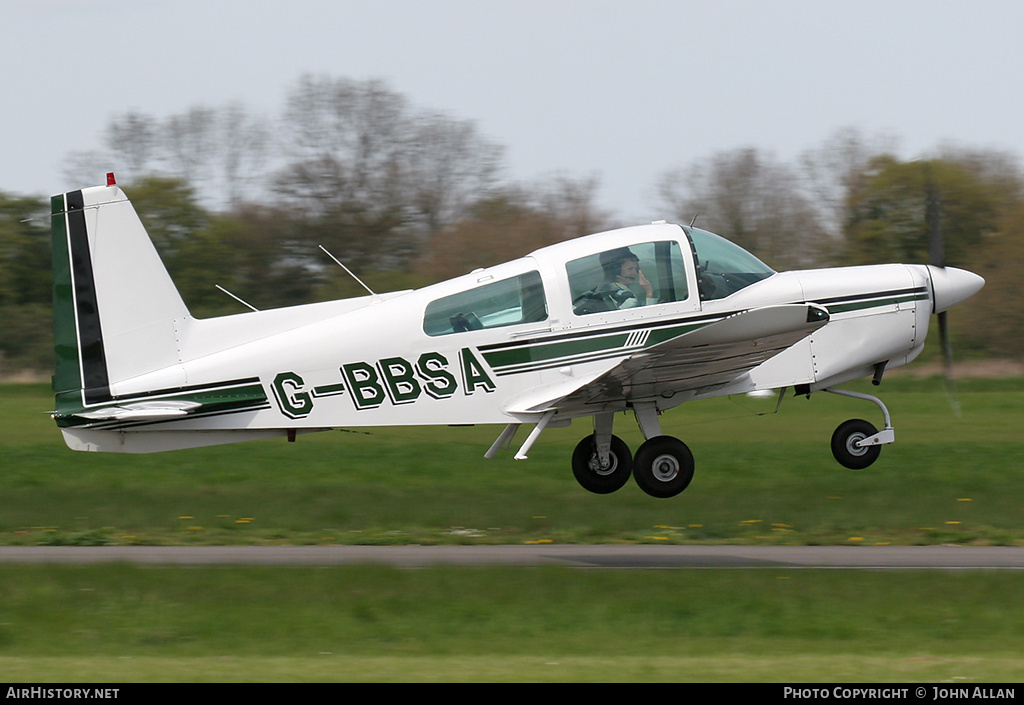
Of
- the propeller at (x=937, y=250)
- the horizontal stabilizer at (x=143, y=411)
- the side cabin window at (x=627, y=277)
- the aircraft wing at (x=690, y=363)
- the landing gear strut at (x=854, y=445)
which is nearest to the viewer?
the aircraft wing at (x=690, y=363)

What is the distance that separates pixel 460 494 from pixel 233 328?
5.06 meters

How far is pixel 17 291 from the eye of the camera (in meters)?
34.9

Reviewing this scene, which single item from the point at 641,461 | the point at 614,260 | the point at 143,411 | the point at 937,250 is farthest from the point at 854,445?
the point at 143,411

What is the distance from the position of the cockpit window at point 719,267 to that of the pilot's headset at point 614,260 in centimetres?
62

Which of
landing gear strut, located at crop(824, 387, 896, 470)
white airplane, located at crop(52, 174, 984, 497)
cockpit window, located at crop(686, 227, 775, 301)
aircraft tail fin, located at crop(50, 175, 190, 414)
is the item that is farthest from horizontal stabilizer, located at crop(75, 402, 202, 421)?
landing gear strut, located at crop(824, 387, 896, 470)

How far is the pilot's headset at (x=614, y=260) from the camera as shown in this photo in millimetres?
10203

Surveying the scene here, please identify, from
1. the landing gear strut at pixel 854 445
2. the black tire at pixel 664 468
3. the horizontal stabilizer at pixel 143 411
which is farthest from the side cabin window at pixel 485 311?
the landing gear strut at pixel 854 445

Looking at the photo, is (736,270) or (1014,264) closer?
(736,270)

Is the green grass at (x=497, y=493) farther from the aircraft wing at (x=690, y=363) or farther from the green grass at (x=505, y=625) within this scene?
the green grass at (x=505, y=625)

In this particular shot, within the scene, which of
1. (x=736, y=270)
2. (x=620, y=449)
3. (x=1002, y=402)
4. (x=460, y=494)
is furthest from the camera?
(x=1002, y=402)

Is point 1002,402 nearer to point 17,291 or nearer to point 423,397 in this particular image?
point 423,397

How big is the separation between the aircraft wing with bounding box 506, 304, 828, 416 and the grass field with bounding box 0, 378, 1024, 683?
163 centimetres

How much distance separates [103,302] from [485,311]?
3525 mm
